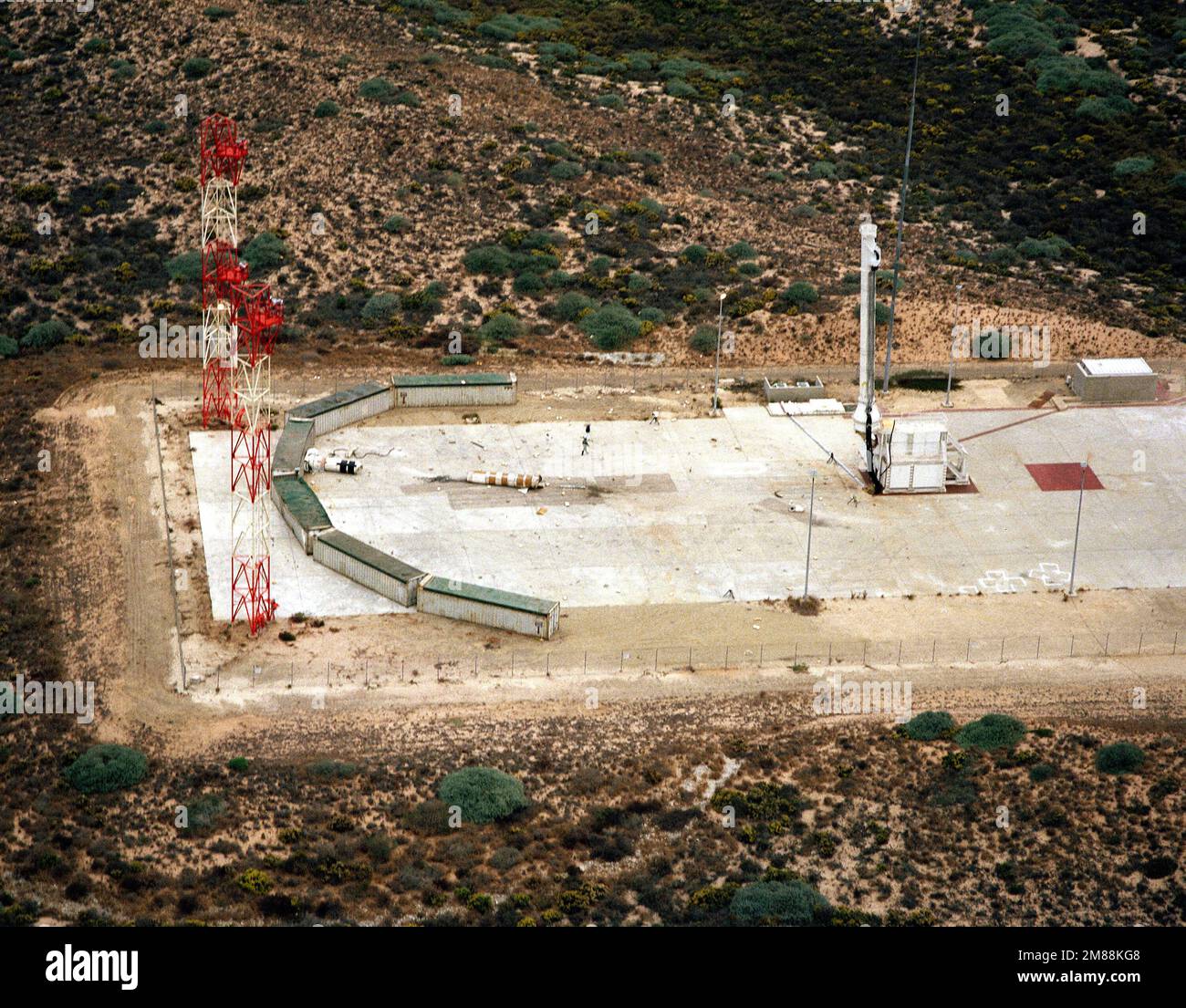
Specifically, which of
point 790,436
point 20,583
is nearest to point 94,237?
point 20,583

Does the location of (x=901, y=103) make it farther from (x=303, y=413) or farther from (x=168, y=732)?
(x=168, y=732)

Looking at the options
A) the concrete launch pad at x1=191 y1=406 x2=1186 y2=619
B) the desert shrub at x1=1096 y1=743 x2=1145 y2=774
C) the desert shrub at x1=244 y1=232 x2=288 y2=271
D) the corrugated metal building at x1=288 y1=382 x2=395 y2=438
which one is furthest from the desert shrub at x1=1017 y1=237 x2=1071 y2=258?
the desert shrub at x1=1096 y1=743 x2=1145 y2=774

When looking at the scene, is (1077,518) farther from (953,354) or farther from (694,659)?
(694,659)

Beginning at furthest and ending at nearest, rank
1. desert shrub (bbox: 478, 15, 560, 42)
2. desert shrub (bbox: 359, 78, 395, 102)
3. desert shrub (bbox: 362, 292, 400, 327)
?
desert shrub (bbox: 478, 15, 560, 42)
desert shrub (bbox: 359, 78, 395, 102)
desert shrub (bbox: 362, 292, 400, 327)

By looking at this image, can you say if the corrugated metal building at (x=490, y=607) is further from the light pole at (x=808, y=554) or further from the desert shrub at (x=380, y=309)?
the desert shrub at (x=380, y=309)

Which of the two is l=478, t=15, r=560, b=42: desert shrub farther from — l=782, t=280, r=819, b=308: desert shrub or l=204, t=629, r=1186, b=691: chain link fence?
l=204, t=629, r=1186, b=691: chain link fence

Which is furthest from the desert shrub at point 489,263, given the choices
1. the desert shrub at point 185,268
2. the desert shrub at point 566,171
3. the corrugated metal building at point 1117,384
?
the corrugated metal building at point 1117,384
